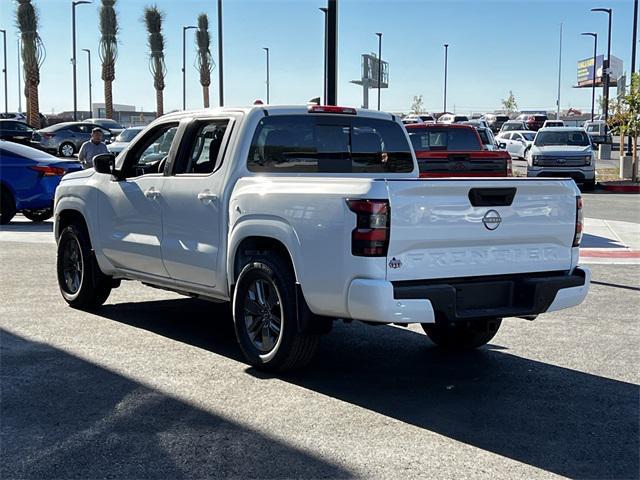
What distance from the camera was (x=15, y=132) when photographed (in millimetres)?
42625

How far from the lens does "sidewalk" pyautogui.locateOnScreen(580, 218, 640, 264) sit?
12.2 meters

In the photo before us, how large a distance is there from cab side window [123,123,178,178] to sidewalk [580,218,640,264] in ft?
21.3

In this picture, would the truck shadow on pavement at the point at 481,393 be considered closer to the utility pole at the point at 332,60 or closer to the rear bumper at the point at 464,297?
the rear bumper at the point at 464,297

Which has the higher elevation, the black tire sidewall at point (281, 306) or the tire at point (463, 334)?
the black tire sidewall at point (281, 306)

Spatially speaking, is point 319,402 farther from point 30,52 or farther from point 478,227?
point 30,52

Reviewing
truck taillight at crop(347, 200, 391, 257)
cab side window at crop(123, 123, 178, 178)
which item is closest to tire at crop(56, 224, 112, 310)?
cab side window at crop(123, 123, 178, 178)

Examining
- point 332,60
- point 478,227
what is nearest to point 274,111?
point 478,227

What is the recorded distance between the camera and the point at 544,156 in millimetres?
24766

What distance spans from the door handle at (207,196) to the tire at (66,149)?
3570 cm

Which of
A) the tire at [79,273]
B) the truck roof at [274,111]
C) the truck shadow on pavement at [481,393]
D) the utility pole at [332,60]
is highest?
the utility pole at [332,60]

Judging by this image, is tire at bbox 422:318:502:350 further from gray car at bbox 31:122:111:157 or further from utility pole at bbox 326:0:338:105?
gray car at bbox 31:122:111:157

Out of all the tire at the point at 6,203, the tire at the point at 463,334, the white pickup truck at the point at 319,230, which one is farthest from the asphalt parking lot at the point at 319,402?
the tire at the point at 6,203

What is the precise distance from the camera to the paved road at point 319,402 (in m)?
4.52

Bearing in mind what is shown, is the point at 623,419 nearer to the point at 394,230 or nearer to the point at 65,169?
the point at 394,230
